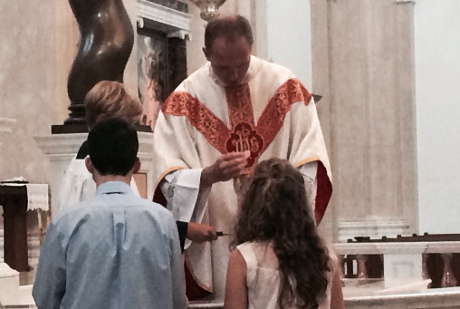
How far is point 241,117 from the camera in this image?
4.15 m

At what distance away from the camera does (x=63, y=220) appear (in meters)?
2.97

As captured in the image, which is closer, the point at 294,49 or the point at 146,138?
the point at 146,138

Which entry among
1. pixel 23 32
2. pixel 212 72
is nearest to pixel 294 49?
pixel 23 32

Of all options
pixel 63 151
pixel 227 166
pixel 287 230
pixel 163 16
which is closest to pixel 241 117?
pixel 227 166

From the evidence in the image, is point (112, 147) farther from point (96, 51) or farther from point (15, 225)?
point (15, 225)

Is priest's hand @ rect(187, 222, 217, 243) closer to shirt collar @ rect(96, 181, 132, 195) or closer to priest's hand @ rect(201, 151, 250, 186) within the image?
priest's hand @ rect(201, 151, 250, 186)

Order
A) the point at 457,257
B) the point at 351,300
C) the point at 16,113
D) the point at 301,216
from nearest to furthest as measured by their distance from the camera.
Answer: the point at 301,216, the point at 351,300, the point at 457,257, the point at 16,113

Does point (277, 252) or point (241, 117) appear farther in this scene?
point (241, 117)

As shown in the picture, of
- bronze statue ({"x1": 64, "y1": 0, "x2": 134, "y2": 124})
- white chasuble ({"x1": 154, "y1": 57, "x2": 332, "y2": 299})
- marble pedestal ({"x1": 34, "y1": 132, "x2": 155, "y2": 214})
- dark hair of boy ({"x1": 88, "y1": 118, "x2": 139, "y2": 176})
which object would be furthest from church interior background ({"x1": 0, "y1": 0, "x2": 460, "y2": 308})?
dark hair of boy ({"x1": 88, "y1": 118, "x2": 139, "y2": 176})

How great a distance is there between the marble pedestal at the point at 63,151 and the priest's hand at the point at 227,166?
2.75 m

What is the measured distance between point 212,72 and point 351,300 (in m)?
1.13

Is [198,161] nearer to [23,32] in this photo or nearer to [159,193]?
[159,193]

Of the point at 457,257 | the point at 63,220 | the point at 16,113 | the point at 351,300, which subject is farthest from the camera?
the point at 16,113

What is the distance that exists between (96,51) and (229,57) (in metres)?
3.12
